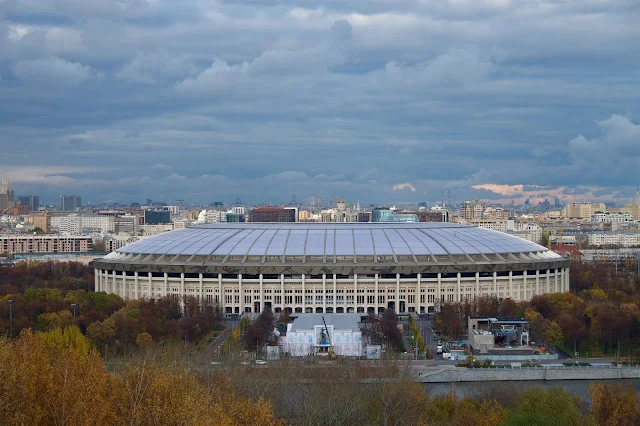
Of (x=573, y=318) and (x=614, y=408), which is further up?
(x=573, y=318)

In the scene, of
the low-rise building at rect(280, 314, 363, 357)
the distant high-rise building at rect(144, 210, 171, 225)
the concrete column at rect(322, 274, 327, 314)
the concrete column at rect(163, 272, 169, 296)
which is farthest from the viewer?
the distant high-rise building at rect(144, 210, 171, 225)

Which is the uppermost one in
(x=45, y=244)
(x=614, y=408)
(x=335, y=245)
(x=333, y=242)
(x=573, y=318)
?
(x=333, y=242)

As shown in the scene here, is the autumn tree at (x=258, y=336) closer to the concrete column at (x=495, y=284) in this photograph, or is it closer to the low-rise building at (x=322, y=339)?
the low-rise building at (x=322, y=339)

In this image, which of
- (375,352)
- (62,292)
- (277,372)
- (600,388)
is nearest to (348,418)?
(277,372)

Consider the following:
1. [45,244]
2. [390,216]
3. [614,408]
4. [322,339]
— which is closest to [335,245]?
[322,339]

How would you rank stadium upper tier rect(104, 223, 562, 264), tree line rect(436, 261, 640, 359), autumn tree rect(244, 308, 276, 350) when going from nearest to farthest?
autumn tree rect(244, 308, 276, 350) < tree line rect(436, 261, 640, 359) < stadium upper tier rect(104, 223, 562, 264)

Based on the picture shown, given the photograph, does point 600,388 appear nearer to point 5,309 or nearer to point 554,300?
point 554,300

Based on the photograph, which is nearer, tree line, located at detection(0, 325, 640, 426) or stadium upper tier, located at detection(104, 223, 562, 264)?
tree line, located at detection(0, 325, 640, 426)

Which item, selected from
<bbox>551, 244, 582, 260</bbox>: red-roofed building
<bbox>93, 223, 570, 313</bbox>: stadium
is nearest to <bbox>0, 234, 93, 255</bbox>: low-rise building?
<bbox>551, 244, 582, 260</bbox>: red-roofed building

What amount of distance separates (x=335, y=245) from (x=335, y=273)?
13.1 feet

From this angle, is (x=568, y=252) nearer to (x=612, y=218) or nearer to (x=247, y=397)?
(x=247, y=397)

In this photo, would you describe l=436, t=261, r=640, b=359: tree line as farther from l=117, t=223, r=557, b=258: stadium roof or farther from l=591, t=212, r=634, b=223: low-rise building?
l=591, t=212, r=634, b=223: low-rise building

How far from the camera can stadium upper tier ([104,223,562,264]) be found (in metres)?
55.3

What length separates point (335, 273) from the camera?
176ft
